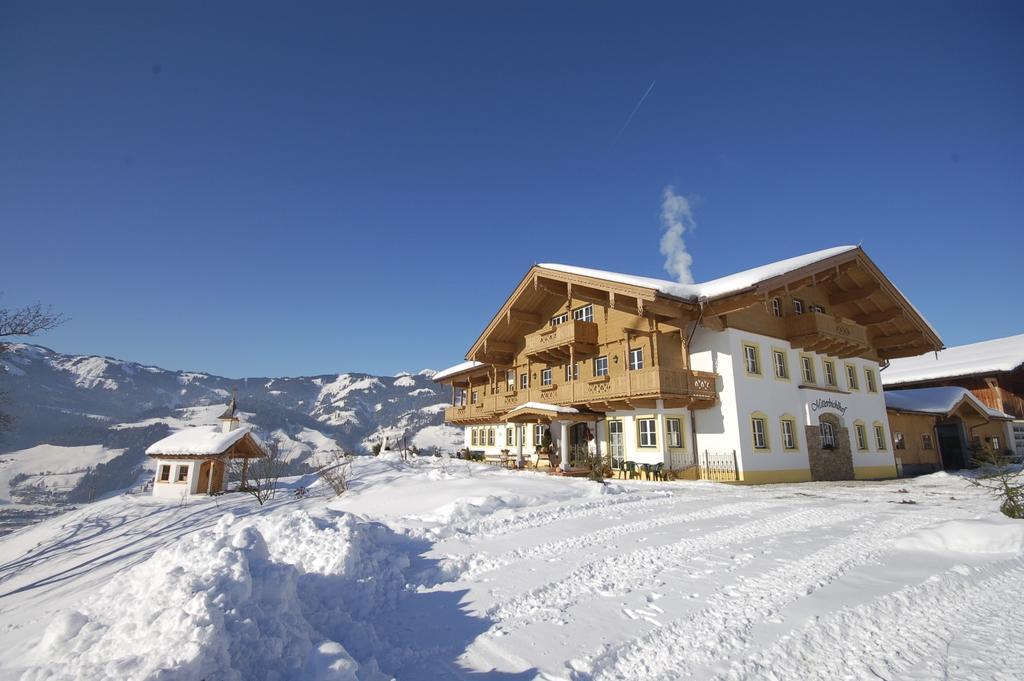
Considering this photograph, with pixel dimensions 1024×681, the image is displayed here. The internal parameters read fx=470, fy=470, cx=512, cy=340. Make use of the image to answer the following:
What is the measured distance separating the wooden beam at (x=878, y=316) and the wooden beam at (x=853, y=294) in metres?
1.93

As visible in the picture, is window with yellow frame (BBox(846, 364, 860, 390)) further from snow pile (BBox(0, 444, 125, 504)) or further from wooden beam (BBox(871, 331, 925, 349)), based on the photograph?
snow pile (BBox(0, 444, 125, 504))

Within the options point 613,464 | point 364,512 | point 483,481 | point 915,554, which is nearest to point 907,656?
point 915,554

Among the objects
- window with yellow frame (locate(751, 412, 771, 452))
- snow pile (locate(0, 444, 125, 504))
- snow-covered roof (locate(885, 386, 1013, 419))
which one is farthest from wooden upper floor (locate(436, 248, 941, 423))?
snow pile (locate(0, 444, 125, 504))

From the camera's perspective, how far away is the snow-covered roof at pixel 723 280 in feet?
61.6

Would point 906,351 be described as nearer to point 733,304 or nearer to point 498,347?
point 733,304

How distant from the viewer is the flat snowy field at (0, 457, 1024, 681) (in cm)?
319

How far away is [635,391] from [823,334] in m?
9.86

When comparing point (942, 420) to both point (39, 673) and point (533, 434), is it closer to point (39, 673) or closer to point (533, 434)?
point (533, 434)

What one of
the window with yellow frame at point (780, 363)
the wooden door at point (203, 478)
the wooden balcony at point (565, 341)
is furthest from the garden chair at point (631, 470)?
the wooden door at point (203, 478)

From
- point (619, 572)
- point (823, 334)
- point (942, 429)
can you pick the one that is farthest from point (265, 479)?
point (942, 429)

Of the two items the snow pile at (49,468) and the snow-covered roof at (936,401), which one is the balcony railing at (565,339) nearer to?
the snow-covered roof at (936,401)

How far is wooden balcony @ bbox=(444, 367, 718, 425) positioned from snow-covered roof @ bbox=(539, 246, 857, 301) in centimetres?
335

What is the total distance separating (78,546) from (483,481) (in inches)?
771

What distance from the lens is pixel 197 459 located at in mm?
27734
